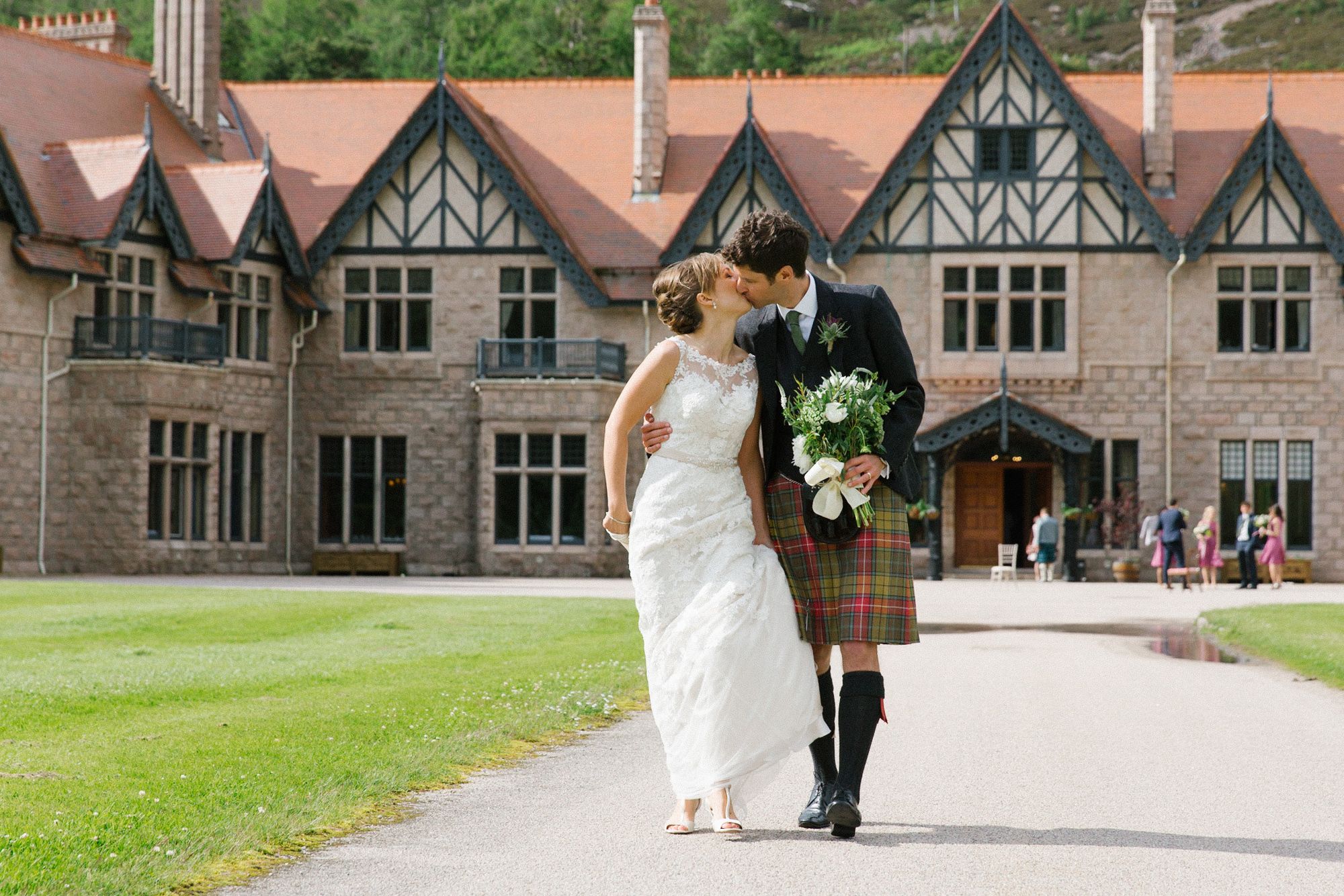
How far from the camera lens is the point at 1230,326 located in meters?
32.4

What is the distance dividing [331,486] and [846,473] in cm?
2798

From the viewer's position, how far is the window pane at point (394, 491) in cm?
3291

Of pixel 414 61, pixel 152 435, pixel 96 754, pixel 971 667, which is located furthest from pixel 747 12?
pixel 96 754

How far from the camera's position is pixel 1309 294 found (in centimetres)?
3183

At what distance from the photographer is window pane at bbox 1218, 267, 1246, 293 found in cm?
3219

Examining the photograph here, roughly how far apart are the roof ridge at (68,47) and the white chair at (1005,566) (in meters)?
19.7

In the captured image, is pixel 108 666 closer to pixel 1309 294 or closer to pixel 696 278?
pixel 696 278

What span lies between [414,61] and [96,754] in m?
68.9

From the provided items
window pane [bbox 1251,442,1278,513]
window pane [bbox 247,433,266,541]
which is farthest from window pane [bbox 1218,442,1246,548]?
window pane [bbox 247,433,266,541]

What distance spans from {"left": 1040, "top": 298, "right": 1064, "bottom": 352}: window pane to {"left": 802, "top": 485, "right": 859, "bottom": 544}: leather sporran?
88.9 feet

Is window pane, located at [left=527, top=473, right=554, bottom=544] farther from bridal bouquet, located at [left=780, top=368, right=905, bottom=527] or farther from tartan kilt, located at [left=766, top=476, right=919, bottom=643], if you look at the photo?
bridal bouquet, located at [left=780, top=368, right=905, bottom=527]

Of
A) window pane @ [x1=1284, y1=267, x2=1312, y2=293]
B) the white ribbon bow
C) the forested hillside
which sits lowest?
the white ribbon bow

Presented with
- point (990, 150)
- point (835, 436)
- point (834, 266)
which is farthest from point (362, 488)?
point (835, 436)

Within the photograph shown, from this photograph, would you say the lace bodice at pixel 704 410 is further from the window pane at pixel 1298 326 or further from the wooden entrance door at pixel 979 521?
the window pane at pixel 1298 326
